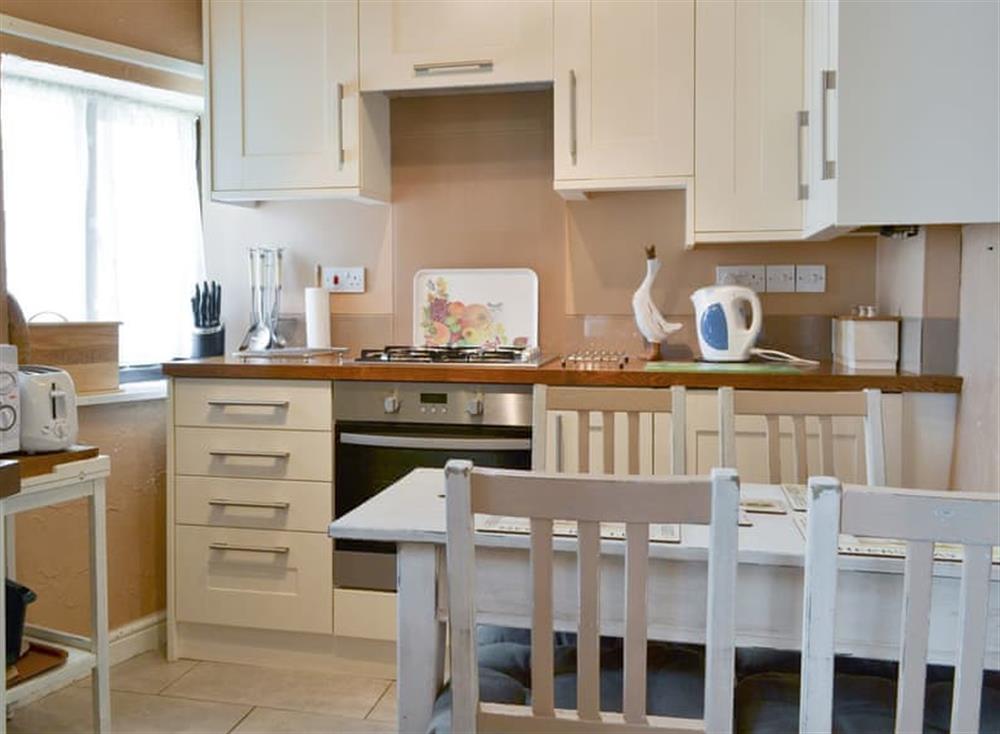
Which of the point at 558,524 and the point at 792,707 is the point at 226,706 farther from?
the point at 792,707

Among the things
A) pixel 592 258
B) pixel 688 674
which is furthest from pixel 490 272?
pixel 688 674

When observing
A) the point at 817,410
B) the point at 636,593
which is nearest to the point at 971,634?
the point at 636,593

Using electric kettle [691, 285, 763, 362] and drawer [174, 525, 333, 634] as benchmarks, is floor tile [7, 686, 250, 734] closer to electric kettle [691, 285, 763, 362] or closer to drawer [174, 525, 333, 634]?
drawer [174, 525, 333, 634]

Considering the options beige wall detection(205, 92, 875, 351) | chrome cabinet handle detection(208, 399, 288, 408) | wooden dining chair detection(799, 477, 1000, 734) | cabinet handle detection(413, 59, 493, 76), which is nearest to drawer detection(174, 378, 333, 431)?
chrome cabinet handle detection(208, 399, 288, 408)

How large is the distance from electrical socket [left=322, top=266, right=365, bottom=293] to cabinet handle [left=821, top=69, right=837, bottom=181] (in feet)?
5.56

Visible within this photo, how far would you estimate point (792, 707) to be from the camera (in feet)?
4.50

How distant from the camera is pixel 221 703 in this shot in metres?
2.56

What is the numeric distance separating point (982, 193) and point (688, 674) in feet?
4.65

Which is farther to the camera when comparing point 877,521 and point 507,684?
point 507,684

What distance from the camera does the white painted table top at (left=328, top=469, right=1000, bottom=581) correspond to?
4.00 feet

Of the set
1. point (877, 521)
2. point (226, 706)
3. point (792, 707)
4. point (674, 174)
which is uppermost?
point (674, 174)

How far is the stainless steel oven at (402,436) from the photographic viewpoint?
2.60 m

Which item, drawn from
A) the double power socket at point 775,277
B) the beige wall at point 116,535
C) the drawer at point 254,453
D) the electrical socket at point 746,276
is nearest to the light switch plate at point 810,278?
the double power socket at point 775,277

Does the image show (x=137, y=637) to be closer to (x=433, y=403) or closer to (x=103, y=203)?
(x=433, y=403)
